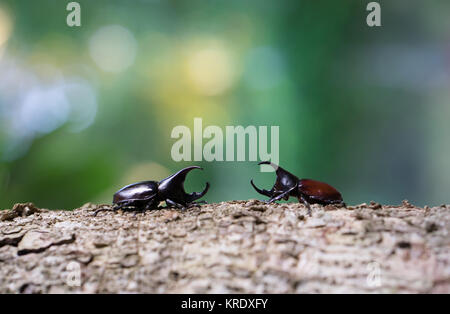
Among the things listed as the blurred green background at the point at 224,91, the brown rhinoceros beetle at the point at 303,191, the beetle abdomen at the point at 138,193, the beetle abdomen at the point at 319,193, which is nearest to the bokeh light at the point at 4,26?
the blurred green background at the point at 224,91

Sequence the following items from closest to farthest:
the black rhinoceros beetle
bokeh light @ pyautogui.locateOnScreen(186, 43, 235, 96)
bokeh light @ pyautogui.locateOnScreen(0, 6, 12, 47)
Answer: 1. the black rhinoceros beetle
2. bokeh light @ pyautogui.locateOnScreen(0, 6, 12, 47)
3. bokeh light @ pyautogui.locateOnScreen(186, 43, 235, 96)

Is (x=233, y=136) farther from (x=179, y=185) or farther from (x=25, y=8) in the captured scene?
(x=25, y=8)

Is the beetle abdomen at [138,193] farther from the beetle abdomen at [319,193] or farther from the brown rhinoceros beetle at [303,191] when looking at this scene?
the beetle abdomen at [319,193]

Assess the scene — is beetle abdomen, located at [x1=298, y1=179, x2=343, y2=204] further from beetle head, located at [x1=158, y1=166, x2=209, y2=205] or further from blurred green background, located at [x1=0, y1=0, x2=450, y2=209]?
blurred green background, located at [x1=0, y1=0, x2=450, y2=209]

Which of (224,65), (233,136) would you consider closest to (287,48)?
(224,65)

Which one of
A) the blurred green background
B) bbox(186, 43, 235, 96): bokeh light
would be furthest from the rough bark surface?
bbox(186, 43, 235, 96): bokeh light

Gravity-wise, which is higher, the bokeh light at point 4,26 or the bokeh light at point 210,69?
the bokeh light at point 4,26
